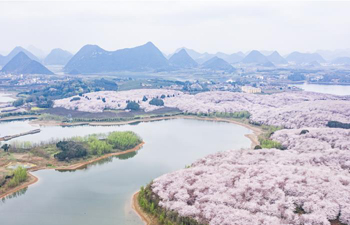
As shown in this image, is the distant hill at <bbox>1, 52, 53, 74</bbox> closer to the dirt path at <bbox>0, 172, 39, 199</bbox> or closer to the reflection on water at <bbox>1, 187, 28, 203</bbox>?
the dirt path at <bbox>0, 172, 39, 199</bbox>

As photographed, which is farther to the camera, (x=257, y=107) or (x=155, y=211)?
(x=257, y=107)

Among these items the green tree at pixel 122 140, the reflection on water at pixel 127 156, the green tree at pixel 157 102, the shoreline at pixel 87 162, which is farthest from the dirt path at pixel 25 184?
the green tree at pixel 157 102

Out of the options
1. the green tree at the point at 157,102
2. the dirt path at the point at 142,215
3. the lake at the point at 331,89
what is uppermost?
the green tree at the point at 157,102

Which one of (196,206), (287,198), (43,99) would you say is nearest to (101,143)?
(196,206)

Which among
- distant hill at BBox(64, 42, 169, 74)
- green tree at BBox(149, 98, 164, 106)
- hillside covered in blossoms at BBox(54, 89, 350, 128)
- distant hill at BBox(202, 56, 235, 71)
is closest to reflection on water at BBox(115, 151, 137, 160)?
hillside covered in blossoms at BBox(54, 89, 350, 128)

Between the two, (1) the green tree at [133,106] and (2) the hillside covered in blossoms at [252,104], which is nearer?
(2) the hillside covered in blossoms at [252,104]

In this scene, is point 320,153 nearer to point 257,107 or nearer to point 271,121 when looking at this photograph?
point 271,121

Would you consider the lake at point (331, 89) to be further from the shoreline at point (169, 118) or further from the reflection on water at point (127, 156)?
the reflection on water at point (127, 156)
